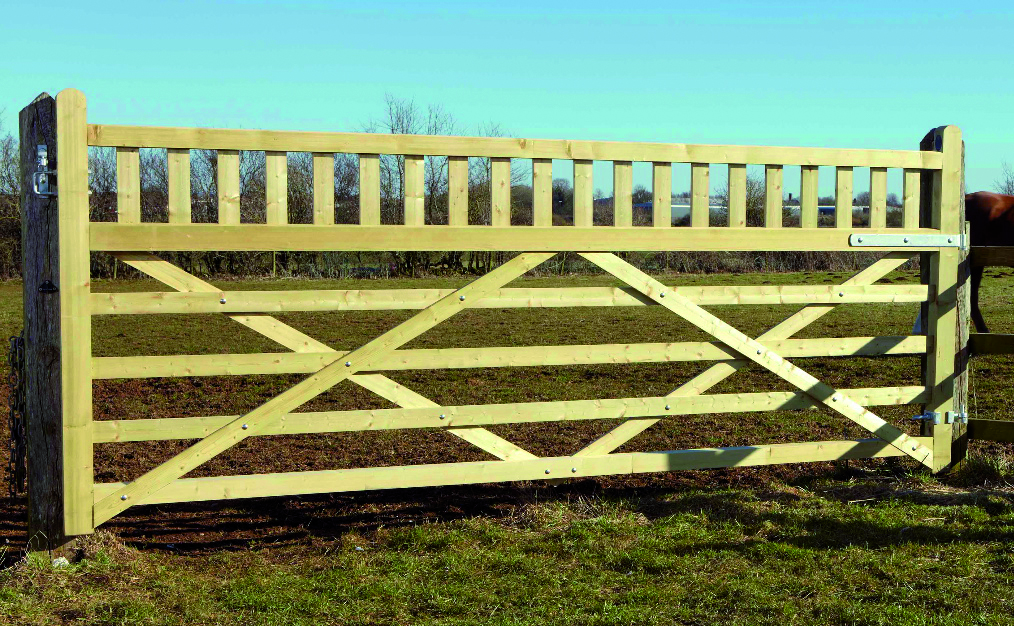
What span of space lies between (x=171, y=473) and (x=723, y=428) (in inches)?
180

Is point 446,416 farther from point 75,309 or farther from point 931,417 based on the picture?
point 931,417

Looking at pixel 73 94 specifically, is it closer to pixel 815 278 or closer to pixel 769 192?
pixel 769 192

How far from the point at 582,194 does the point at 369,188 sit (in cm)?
119

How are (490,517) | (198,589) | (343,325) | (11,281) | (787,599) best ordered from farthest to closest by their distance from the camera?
(11,281), (343,325), (490,517), (198,589), (787,599)

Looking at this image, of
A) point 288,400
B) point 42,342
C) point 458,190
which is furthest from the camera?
point 458,190

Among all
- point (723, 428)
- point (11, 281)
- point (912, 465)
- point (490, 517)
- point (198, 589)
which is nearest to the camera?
point (198, 589)

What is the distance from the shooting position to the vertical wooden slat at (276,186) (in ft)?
15.8

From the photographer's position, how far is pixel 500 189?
5148 mm

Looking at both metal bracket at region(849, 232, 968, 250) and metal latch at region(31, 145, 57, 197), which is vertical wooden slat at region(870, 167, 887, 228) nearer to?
metal bracket at region(849, 232, 968, 250)

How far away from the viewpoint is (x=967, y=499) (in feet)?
18.1

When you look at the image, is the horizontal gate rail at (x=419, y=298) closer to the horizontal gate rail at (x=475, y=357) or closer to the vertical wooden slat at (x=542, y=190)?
the horizontal gate rail at (x=475, y=357)

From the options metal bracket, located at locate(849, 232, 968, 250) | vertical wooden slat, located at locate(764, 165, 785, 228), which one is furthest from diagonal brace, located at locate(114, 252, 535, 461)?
metal bracket, located at locate(849, 232, 968, 250)

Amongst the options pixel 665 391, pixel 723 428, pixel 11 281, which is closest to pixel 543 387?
pixel 665 391

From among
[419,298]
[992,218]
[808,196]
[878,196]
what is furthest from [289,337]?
[992,218]
